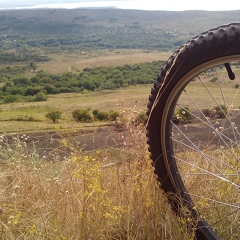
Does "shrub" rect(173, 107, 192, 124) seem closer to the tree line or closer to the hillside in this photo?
the tree line

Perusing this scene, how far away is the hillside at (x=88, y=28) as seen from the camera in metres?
90.9

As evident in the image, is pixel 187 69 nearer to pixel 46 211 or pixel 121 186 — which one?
pixel 121 186

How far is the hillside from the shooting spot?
3578 inches

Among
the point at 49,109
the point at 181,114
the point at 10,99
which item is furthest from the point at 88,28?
the point at 181,114

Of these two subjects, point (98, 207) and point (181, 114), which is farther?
point (181, 114)

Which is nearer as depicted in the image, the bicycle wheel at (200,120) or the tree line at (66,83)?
the bicycle wheel at (200,120)

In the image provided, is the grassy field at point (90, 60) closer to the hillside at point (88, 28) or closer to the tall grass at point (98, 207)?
the hillside at point (88, 28)

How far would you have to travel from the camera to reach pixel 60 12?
411 feet

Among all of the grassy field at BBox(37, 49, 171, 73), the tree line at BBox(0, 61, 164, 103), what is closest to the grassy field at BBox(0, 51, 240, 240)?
the tree line at BBox(0, 61, 164, 103)

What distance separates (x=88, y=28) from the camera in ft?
380

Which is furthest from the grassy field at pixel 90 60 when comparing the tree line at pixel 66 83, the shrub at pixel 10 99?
the shrub at pixel 10 99

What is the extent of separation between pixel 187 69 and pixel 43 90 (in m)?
42.7

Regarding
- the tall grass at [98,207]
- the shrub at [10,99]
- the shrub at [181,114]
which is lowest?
the shrub at [10,99]

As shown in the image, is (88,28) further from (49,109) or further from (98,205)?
(98,205)
